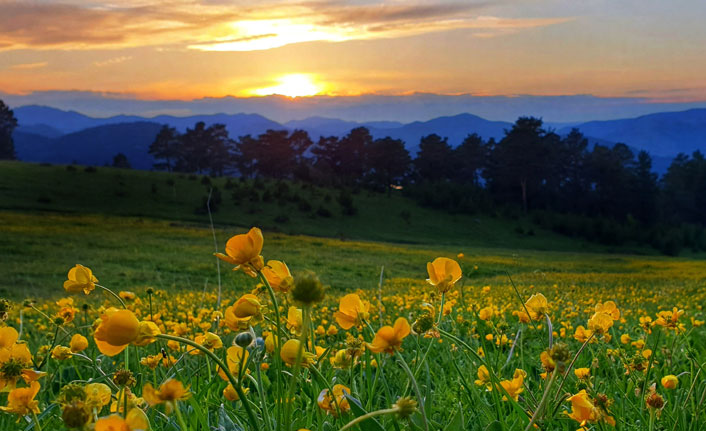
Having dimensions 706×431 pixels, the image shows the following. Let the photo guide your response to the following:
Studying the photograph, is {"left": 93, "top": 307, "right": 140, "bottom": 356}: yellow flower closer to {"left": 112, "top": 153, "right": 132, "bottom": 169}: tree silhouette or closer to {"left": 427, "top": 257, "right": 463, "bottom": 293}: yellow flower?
{"left": 427, "top": 257, "right": 463, "bottom": 293}: yellow flower

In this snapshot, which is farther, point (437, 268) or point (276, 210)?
point (276, 210)

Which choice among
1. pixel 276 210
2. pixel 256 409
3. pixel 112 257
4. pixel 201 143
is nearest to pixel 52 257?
pixel 112 257

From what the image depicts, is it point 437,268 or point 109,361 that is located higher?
point 437,268

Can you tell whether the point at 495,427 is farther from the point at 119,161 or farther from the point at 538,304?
the point at 119,161

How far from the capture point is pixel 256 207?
41625 mm

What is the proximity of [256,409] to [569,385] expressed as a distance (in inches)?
59.8

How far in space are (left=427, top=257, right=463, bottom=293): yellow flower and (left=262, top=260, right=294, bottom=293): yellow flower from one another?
1.19 feet

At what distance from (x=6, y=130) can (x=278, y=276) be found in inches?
3798

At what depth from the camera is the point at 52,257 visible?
58.0 ft

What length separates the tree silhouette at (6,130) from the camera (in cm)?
8031

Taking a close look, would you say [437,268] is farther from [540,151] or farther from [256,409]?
[540,151]

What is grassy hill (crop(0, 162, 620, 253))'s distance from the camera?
35.9m

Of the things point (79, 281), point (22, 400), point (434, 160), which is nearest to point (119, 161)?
point (434, 160)

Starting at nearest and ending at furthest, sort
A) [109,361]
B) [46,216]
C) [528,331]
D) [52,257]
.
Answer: [109,361] < [528,331] < [52,257] < [46,216]
